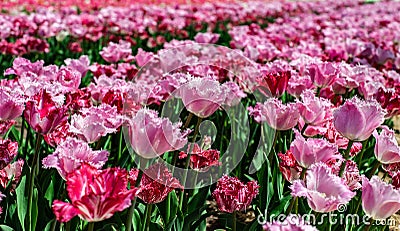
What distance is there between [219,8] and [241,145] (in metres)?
6.69

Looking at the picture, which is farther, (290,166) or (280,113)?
(280,113)

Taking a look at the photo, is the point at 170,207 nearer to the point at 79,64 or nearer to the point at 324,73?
the point at 324,73

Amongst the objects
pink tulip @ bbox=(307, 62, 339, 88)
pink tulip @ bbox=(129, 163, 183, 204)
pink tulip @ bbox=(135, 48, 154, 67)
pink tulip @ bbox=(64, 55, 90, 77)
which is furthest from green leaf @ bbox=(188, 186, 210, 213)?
pink tulip @ bbox=(135, 48, 154, 67)

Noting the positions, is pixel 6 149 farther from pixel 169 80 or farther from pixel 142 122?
pixel 169 80

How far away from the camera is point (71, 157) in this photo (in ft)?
4.31

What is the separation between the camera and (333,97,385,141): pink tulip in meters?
1.55

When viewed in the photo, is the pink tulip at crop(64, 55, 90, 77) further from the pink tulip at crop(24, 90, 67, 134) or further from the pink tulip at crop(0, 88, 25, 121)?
the pink tulip at crop(24, 90, 67, 134)

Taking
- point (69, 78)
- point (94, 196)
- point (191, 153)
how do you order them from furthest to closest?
point (69, 78), point (191, 153), point (94, 196)

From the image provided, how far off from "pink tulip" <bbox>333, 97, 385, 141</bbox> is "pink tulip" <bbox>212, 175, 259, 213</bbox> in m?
0.34

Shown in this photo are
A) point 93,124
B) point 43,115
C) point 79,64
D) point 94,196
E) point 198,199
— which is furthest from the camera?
point 79,64

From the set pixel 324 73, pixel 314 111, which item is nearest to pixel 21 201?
pixel 314 111

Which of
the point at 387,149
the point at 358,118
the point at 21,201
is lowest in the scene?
the point at 21,201

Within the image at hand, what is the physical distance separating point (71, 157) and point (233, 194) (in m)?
0.51

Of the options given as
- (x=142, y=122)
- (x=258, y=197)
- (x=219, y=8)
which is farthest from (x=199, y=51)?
(x=219, y=8)
